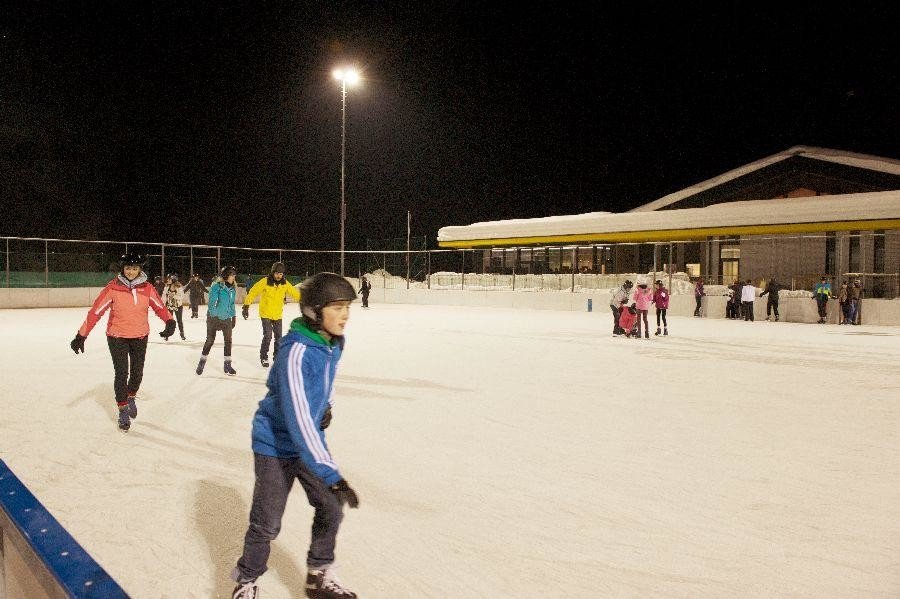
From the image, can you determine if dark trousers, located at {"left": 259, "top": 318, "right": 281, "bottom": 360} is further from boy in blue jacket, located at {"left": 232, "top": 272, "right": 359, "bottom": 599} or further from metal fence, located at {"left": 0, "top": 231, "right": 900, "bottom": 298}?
metal fence, located at {"left": 0, "top": 231, "right": 900, "bottom": 298}

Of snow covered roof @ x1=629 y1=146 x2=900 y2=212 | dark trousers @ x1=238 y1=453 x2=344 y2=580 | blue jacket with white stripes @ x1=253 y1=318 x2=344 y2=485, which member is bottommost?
dark trousers @ x1=238 y1=453 x2=344 y2=580

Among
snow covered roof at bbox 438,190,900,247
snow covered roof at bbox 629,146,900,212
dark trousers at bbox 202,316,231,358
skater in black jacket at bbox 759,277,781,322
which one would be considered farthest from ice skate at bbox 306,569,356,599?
snow covered roof at bbox 629,146,900,212

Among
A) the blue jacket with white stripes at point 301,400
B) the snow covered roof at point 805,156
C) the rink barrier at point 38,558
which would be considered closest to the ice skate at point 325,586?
the blue jacket with white stripes at point 301,400

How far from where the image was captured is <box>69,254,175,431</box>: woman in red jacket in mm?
6031

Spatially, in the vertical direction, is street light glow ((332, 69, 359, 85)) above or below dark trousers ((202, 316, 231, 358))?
above

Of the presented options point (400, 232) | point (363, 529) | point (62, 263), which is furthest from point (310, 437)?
point (400, 232)

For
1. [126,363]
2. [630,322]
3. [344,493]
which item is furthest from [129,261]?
[630,322]

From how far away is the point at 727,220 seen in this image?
26.8m

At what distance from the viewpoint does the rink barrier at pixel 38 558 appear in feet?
5.47

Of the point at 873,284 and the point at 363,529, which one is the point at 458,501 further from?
the point at 873,284

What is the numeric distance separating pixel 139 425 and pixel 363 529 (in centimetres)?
344

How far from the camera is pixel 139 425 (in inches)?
242

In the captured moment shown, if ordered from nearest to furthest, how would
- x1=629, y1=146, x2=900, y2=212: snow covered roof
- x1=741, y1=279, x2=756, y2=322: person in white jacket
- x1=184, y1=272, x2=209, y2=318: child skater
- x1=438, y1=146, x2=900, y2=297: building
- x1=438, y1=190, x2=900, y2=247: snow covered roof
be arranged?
x1=184, y1=272, x2=209, y2=318: child skater < x1=438, y1=146, x2=900, y2=297: building < x1=741, y1=279, x2=756, y2=322: person in white jacket < x1=438, y1=190, x2=900, y2=247: snow covered roof < x1=629, y1=146, x2=900, y2=212: snow covered roof

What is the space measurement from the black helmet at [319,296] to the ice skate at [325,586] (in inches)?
43.3
